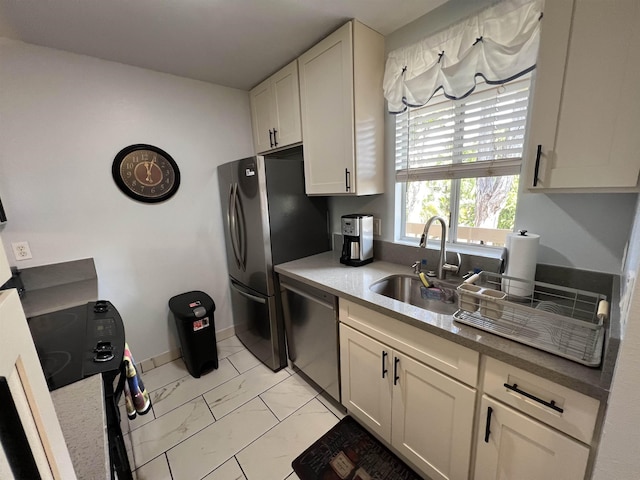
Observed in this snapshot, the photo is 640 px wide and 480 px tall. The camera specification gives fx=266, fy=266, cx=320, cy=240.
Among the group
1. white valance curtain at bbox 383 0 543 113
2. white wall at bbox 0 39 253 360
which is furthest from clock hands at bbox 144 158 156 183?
white valance curtain at bbox 383 0 543 113

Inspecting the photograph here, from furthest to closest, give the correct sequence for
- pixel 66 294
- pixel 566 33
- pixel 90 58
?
pixel 90 58
pixel 66 294
pixel 566 33

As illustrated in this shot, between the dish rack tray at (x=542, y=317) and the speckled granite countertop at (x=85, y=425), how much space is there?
3.81 ft

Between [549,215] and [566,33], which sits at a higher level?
[566,33]

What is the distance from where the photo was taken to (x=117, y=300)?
2.02 m

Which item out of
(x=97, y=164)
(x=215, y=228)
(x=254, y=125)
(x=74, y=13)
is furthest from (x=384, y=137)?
(x=97, y=164)

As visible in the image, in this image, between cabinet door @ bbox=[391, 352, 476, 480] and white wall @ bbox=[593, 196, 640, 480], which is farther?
cabinet door @ bbox=[391, 352, 476, 480]

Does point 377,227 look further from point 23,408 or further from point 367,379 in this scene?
point 23,408

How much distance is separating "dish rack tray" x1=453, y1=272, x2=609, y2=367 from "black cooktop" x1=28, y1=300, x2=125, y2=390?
54.5 inches

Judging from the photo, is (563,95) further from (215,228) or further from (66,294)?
(66,294)

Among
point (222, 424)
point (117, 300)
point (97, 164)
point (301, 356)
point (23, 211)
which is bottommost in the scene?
point (222, 424)

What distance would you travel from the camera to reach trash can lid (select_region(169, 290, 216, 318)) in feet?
6.57

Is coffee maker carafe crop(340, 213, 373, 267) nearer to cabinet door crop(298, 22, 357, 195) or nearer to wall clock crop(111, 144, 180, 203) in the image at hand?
cabinet door crop(298, 22, 357, 195)

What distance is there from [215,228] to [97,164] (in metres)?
0.93

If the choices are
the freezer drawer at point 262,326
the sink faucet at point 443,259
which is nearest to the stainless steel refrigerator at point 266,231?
the freezer drawer at point 262,326
